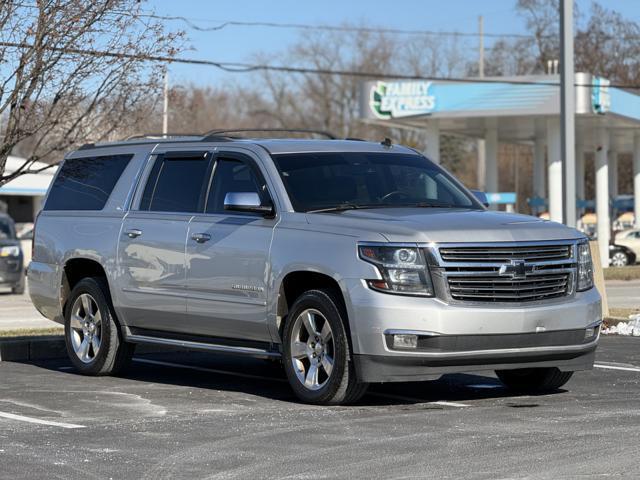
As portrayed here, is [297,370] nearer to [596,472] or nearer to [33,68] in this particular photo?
[596,472]

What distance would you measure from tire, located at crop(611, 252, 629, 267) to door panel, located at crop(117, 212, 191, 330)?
3782cm

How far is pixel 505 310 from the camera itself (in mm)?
9391

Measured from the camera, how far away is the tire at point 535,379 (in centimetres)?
1045

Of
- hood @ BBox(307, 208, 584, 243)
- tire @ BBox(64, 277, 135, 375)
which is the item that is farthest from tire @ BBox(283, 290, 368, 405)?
tire @ BBox(64, 277, 135, 375)

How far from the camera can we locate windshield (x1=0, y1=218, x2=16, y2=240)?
96.6 feet

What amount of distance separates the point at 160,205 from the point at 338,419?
128 inches

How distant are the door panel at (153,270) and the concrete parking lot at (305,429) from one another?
611 millimetres

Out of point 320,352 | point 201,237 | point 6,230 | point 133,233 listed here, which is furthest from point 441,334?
point 6,230

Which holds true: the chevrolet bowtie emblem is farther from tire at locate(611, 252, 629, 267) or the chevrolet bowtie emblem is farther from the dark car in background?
tire at locate(611, 252, 629, 267)

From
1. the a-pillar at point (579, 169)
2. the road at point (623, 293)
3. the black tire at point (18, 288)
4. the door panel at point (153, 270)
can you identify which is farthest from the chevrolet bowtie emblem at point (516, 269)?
the a-pillar at point (579, 169)

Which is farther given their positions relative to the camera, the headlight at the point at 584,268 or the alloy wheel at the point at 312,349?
the headlight at the point at 584,268

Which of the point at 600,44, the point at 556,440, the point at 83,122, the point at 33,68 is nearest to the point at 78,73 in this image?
the point at 33,68

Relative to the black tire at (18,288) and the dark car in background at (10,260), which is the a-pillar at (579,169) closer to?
the black tire at (18,288)

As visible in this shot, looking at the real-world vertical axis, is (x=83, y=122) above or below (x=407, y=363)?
above
